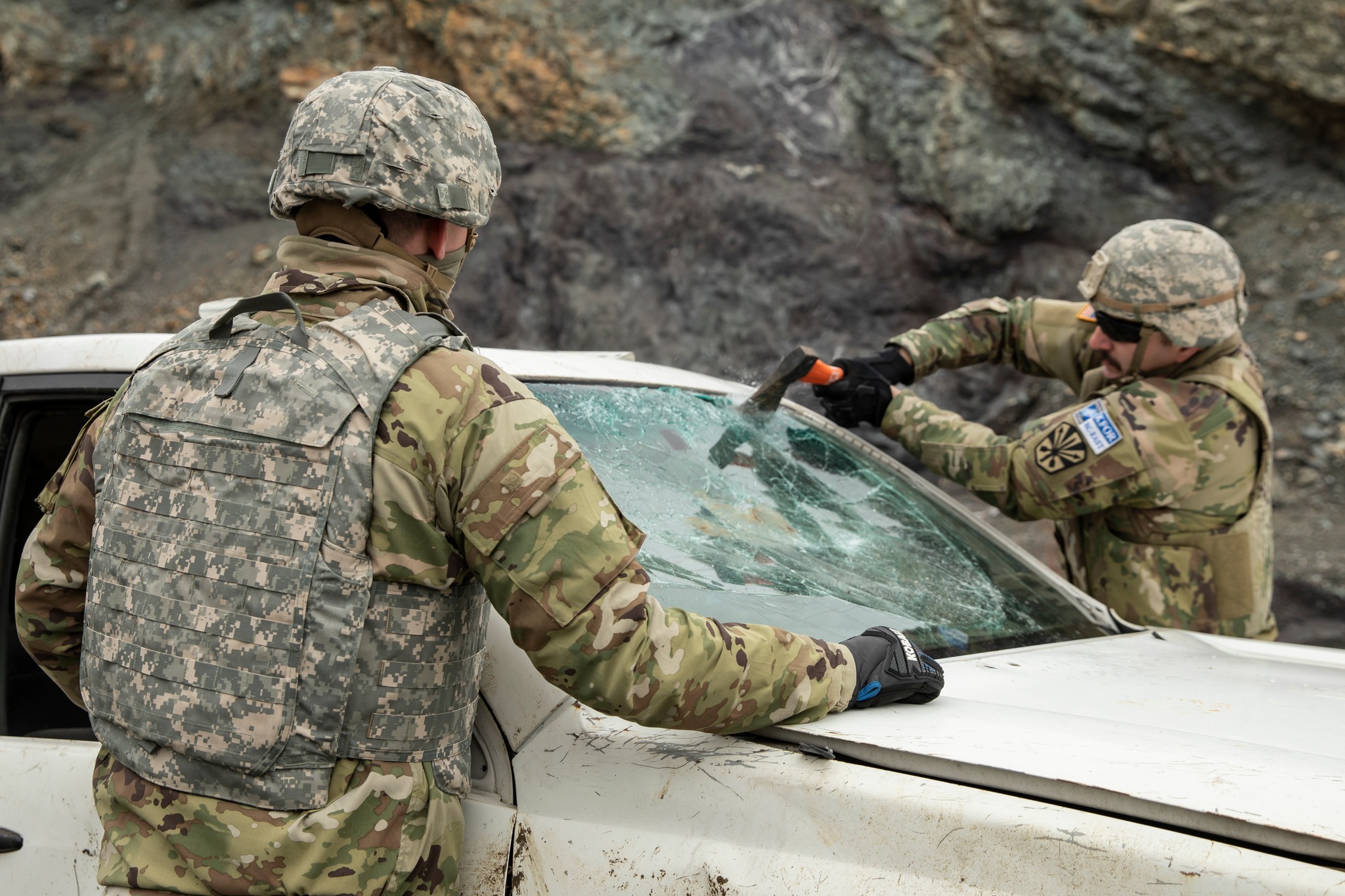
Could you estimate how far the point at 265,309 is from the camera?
1.55m

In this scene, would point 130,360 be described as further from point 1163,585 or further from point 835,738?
point 1163,585

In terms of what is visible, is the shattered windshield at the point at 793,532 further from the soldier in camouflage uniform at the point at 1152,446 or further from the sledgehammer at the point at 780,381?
the soldier in camouflage uniform at the point at 1152,446

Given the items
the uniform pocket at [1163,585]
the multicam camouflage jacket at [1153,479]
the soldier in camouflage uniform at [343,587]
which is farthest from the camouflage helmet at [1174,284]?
the soldier in camouflage uniform at [343,587]

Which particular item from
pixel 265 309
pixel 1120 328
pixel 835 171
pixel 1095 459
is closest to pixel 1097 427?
pixel 1095 459

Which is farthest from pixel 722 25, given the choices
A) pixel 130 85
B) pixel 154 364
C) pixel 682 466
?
pixel 154 364

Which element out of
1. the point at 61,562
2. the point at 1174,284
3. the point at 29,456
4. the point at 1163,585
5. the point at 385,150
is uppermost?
the point at 385,150

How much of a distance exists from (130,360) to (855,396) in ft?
6.04

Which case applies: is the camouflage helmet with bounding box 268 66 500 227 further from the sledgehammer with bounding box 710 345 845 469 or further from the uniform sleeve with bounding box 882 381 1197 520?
the uniform sleeve with bounding box 882 381 1197 520

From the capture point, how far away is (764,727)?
1633 millimetres

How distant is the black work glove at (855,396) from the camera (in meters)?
3.17

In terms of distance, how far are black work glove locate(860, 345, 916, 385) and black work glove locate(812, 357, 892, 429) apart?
0.30ft

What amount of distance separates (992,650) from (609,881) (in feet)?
3.26

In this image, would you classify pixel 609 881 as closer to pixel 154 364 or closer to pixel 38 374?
pixel 154 364

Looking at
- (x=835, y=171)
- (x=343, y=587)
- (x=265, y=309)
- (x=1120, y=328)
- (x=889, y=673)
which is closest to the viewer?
(x=343, y=587)
